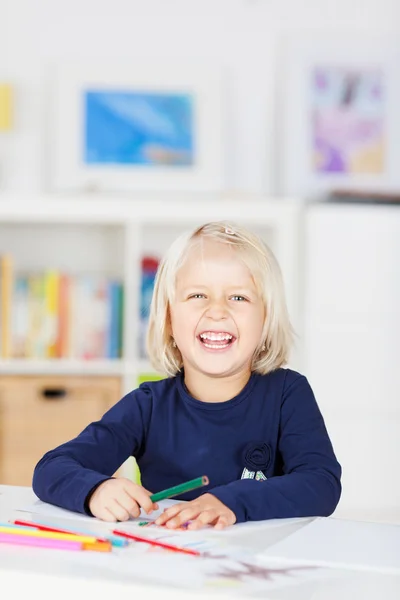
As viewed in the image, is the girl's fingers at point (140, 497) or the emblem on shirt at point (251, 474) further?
the emblem on shirt at point (251, 474)

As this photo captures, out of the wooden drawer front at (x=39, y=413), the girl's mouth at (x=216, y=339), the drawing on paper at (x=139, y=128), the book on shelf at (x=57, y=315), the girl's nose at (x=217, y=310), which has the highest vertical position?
the drawing on paper at (x=139, y=128)

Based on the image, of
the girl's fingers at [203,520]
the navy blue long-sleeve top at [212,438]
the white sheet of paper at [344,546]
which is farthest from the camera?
the navy blue long-sleeve top at [212,438]

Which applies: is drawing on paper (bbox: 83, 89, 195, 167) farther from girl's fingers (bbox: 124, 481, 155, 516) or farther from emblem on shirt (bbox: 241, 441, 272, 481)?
girl's fingers (bbox: 124, 481, 155, 516)

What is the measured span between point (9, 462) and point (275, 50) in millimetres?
1718

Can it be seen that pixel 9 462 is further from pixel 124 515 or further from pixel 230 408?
pixel 124 515

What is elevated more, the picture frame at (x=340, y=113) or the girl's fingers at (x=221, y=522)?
the picture frame at (x=340, y=113)

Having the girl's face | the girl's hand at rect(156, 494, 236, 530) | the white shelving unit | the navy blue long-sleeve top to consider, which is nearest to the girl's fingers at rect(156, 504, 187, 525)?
the girl's hand at rect(156, 494, 236, 530)

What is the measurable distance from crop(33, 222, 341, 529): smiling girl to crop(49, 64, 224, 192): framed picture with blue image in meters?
1.97

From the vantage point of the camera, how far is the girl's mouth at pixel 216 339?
1247 mm

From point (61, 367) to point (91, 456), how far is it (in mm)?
1791

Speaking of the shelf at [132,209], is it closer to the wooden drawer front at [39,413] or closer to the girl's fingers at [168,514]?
the wooden drawer front at [39,413]

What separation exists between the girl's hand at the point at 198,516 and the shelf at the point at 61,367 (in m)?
2.02

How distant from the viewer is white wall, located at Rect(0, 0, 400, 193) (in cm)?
324

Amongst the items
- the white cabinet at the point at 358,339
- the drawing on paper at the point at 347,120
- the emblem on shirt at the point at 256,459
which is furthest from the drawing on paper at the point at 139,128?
the emblem on shirt at the point at 256,459
